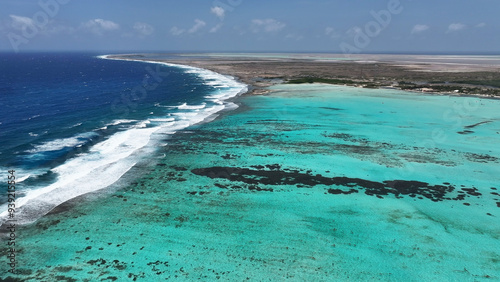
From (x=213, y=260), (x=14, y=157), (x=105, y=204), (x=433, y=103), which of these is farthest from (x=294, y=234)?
(x=433, y=103)

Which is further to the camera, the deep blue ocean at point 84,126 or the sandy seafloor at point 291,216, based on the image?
the deep blue ocean at point 84,126

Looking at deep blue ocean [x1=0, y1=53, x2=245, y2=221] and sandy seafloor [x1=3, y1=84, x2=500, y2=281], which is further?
deep blue ocean [x1=0, y1=53, x2=245, y2=221]

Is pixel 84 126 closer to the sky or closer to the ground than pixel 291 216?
closer to the sky

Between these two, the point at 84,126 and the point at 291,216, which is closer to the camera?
the point at 291,216

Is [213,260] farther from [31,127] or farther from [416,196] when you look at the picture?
[31,127]
